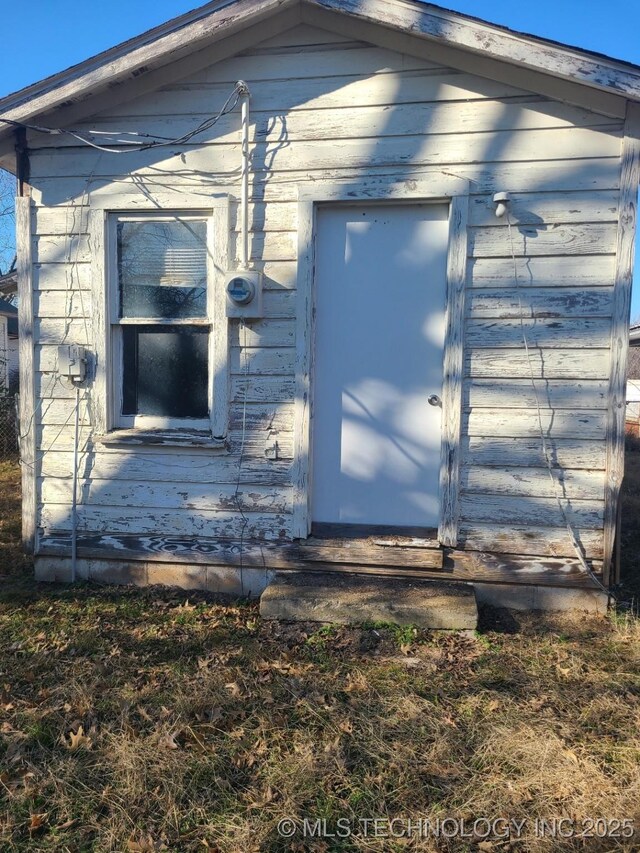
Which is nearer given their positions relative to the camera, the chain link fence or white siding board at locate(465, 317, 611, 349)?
white siding board at locate(465, 317, 611, 349)

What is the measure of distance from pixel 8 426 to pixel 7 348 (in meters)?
4.42

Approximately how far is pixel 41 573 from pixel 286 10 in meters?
4.40

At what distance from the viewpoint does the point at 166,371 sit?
14.2 feet

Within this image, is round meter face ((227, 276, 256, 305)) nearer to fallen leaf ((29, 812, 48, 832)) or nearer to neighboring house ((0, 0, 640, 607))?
neighboring house ((0, 0, 640, 607))

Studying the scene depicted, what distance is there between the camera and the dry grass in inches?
85.4

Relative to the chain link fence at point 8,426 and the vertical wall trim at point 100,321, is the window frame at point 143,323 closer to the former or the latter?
the vertical wall trim at point 100,321

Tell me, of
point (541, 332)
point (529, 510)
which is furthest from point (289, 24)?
point (529, 510)

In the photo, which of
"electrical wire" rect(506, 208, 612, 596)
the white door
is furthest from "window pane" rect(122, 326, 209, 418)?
"electrical wire" rect(506, 208, 612, 596)

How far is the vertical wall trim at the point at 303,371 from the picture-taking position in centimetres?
399

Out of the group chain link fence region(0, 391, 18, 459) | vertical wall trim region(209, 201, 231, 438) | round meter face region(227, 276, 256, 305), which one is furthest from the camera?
chain link fence region(0, 391, 18, 459)

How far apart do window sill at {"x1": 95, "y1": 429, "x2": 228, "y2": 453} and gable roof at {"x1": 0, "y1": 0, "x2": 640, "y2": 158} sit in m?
2.31

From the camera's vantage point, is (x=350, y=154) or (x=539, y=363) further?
(x=350, y=154)

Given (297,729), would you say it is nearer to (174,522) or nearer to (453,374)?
(174,522)

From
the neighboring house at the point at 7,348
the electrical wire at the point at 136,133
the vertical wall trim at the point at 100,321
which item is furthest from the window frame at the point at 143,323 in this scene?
the neighboring house at the point at 7,348
